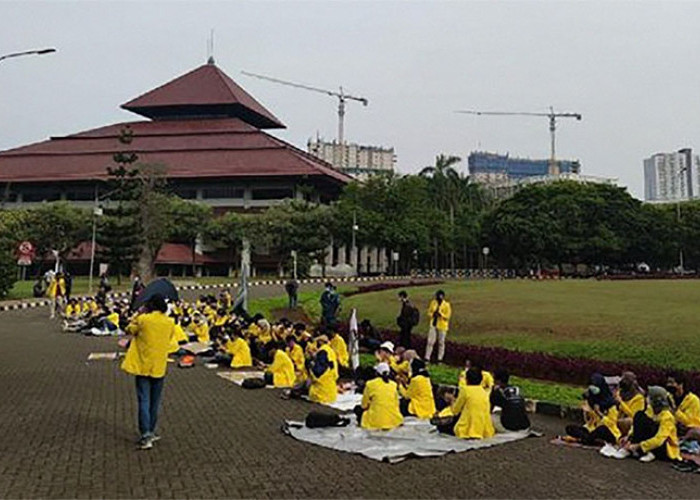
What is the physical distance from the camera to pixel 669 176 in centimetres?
14275

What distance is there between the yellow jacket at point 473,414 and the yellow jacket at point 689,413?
2.33 metres

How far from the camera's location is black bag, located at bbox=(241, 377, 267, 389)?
12.9 meters

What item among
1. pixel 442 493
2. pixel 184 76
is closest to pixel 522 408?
pixel 442 493

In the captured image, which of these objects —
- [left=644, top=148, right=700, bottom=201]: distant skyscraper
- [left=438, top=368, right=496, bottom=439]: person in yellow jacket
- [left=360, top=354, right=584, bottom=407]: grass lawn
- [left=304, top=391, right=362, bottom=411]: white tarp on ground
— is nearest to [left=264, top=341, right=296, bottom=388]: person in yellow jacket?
[left=304, top=391, right=362, bottom=411]: white tarp on ground

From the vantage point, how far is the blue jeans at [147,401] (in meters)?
8.16

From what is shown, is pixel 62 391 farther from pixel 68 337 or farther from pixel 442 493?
pixel 68 337

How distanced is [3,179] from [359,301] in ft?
145

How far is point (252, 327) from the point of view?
1695cm

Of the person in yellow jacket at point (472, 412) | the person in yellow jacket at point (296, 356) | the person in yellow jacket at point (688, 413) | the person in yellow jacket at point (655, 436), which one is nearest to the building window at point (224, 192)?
the person in yellow jacket at point (296, 356)

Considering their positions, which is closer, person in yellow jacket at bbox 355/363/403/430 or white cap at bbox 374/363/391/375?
person in yellow jacket at bbox 355/363/403/430

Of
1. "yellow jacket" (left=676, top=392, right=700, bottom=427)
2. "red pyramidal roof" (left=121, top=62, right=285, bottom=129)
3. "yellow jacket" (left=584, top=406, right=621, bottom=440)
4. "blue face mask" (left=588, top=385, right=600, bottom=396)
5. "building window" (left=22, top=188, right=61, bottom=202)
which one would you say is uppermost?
"red pyramidal roof" (left=121, top=62, right=285, bottom=129)

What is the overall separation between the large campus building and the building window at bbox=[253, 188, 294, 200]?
0.27 feet

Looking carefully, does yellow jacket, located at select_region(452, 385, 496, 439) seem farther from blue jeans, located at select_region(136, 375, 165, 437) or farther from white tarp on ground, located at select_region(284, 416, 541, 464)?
blue jeans, located at select_region(136, 375, 165, 437)

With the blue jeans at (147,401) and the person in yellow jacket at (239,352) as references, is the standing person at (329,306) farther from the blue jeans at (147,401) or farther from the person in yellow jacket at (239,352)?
the blue jeans at (147,401)
